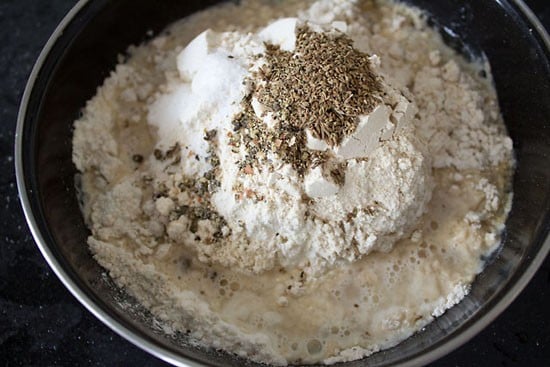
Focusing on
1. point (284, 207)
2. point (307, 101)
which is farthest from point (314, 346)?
point (307, 101)

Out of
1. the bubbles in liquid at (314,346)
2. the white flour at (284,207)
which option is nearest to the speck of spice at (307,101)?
the white flour at (284,207)

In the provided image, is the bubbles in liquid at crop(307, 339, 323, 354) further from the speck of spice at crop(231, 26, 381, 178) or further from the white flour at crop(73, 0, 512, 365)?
the speck of spice at crop(231, 26, 381, 178)

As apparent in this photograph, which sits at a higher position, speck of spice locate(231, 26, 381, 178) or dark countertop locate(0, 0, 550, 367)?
speck of spice locate(231, 26, 381, 178)

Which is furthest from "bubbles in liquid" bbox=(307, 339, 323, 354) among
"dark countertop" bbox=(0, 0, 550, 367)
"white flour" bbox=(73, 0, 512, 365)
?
"dark countertop" bbox=(0, 0, 550, 367)

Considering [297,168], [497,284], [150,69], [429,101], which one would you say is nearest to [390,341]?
[497,284]

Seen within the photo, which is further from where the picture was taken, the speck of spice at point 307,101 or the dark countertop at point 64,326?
the dark countertop at point 64,326

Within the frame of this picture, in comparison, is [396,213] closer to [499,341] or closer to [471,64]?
[499,341]

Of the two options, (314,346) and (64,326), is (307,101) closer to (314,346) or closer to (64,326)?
(314,346)

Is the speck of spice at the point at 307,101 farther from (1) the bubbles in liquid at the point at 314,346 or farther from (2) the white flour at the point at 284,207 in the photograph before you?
(1) the bubbles in liquid at the point at 314,346
